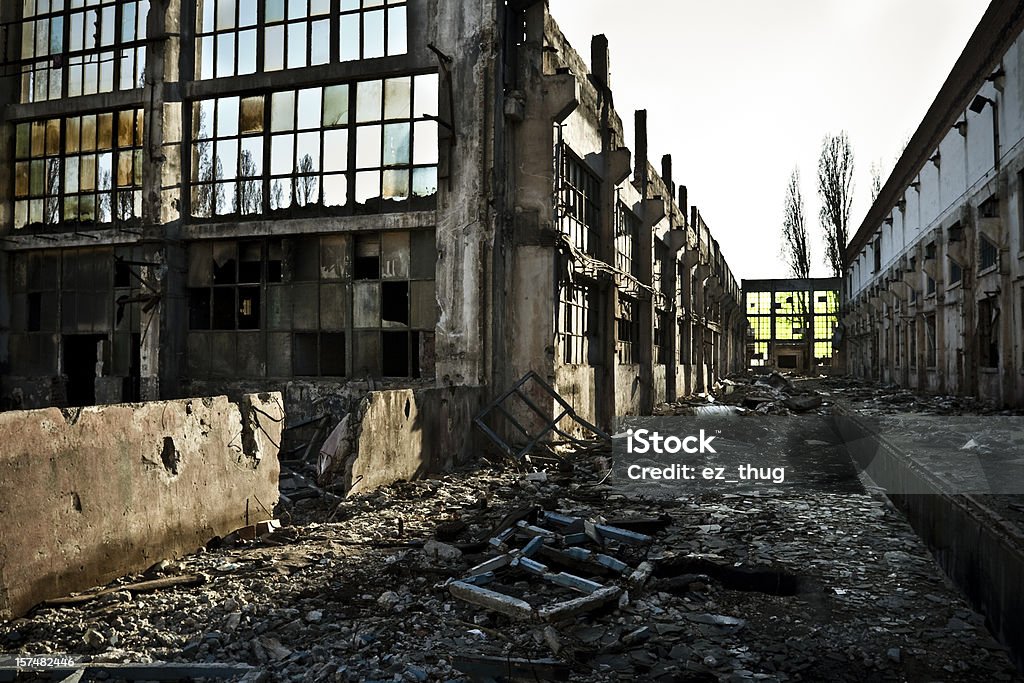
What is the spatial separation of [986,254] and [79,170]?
20479 millimetres

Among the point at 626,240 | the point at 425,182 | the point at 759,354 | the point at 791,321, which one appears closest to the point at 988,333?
the point at 626,240

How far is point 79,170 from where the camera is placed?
13.9 meters

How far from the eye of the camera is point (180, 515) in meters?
5.71

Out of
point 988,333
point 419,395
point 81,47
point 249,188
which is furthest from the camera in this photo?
point 988,333

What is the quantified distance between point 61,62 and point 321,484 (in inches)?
433

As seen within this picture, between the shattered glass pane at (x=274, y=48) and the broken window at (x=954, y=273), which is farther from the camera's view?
the broken window at (x=954, y=273)

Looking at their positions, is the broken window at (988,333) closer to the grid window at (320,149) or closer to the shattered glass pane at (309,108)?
the grid window at (320,149)

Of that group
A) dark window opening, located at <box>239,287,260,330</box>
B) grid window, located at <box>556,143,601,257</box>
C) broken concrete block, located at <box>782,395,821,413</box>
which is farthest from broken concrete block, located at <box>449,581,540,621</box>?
broken concrete block, located at <box>782,395,821,413</box>

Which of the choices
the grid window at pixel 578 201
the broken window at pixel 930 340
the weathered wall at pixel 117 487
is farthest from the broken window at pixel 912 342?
the weathered wall at pixel 117 487

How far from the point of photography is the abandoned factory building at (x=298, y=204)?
1152cm

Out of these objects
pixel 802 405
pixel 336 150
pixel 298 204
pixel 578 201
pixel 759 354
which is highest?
pixel 336 150

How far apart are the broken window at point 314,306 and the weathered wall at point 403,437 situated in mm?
1847

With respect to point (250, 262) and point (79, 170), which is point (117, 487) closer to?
point (250, 262)

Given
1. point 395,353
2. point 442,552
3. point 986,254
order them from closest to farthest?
point 442,552
point 395,353
point 986,254
